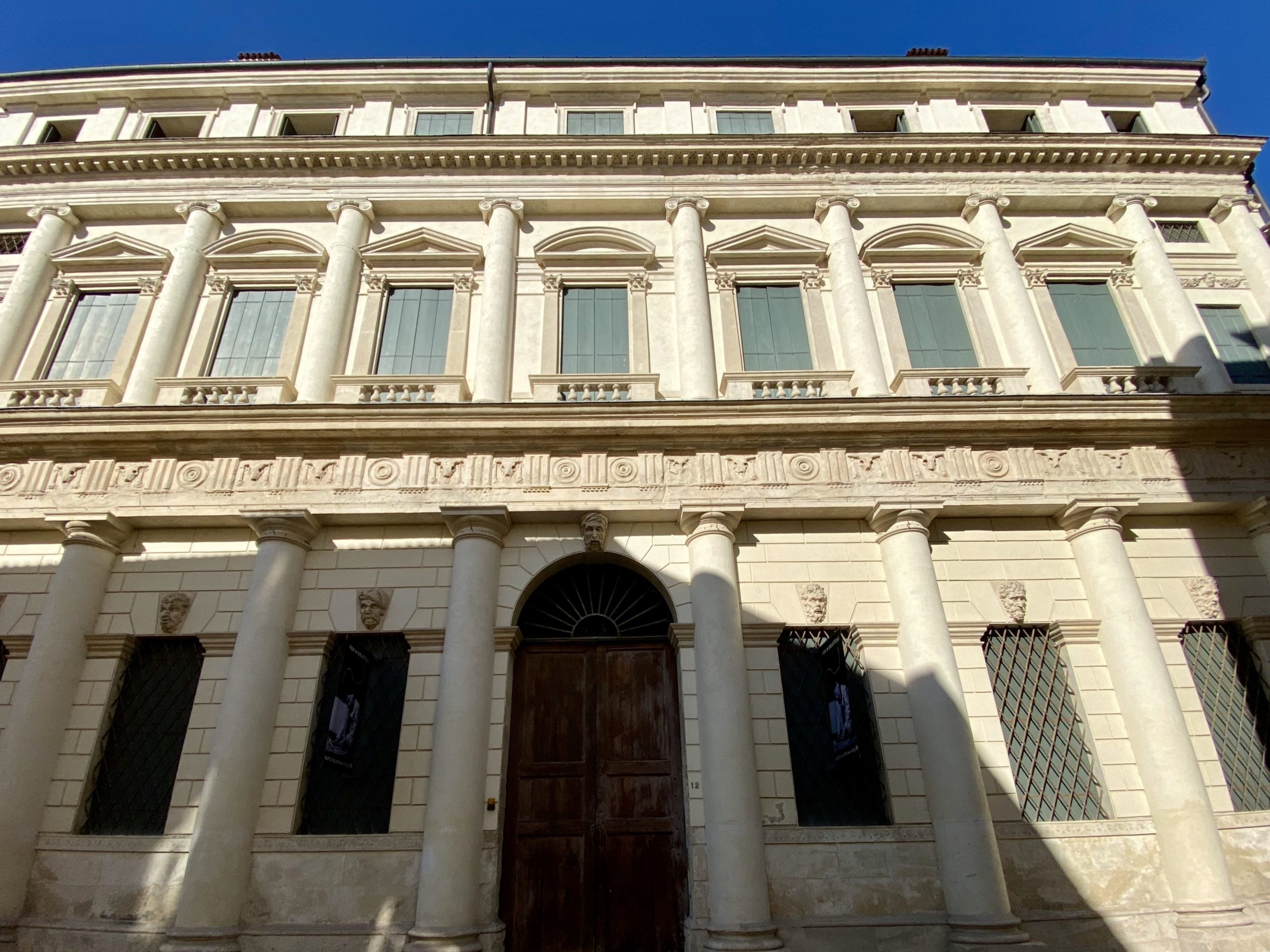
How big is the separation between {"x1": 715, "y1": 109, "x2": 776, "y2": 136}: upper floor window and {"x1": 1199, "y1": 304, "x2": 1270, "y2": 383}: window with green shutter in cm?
864

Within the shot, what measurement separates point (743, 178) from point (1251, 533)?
32.2ft

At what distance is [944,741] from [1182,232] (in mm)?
11304

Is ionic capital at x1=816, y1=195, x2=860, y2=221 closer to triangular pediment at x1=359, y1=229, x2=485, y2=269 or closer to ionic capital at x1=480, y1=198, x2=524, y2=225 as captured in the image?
ionic capital at x1=480, y1=198, x2=524, y2=225

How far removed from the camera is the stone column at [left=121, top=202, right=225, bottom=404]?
11031 mm

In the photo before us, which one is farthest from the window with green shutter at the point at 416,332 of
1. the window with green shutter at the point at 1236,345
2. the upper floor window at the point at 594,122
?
the window with green shutter at the point at 1236,345

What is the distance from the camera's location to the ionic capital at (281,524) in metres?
9.62

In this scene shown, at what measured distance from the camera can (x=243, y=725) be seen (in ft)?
28.4

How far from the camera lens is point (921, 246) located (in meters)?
12.7

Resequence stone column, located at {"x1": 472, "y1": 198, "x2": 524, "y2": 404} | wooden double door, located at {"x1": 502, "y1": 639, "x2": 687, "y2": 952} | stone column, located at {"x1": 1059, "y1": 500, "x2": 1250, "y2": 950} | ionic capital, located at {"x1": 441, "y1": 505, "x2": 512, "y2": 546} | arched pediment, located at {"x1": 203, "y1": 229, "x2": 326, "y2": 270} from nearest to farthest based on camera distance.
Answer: stone column, located at {"x1": 1059, "y1": 500, "x2": 1250, "y2": 950}, wooden double door, located at {"x1": 502, "y1": 639, "x2": 687, "y2": 952}, ionic capital, located at {"x1": 441, "y1": 505, "x2": 512, "y2": 546}, stone column, located at {"x1": 472, "y1": 198, "x2": 524, "y2": 404}, arched pediment, located at {"x1": 203, "y1": 229, "x2": 326, "y2": 270}

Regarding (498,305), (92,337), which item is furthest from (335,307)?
(92,337)

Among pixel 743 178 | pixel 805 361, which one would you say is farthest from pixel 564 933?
pixel 743 178

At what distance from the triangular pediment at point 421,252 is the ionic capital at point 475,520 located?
16.7 feet

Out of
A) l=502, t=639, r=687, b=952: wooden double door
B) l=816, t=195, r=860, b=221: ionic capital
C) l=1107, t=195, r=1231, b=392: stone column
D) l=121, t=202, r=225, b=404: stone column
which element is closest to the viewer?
l=502, t=639, r=687, b=952: wooden double door

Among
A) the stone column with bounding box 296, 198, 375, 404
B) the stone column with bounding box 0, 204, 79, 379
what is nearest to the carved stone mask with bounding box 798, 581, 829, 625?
the stone column with bounding box 296, 198, 375, 404
